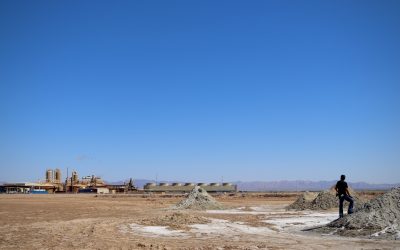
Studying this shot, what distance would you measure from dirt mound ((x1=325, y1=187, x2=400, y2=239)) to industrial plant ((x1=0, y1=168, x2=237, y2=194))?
86.2m

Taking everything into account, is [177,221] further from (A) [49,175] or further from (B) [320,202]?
(A) [49,175]

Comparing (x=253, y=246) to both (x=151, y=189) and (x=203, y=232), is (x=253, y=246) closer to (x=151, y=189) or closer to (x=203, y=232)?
(x=203, y=232)

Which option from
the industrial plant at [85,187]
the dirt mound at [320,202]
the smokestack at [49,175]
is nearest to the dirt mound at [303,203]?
the dirt mound at [320,202]

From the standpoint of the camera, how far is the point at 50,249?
1084 cm

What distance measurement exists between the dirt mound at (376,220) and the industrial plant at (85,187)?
86.2 metres

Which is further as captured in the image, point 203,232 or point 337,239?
point 203,232

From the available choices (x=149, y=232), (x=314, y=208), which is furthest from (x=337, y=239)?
(x=314, y=208)

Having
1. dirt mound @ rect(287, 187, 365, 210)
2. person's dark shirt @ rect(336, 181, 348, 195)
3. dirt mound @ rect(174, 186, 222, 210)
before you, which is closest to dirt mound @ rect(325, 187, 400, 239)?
person's dark shirt @ rect(336, 181, 348, 195)

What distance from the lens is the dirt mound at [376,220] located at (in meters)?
12.9

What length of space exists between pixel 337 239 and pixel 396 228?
6.99 ft

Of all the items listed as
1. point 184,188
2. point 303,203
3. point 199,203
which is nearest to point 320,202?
point 303,203

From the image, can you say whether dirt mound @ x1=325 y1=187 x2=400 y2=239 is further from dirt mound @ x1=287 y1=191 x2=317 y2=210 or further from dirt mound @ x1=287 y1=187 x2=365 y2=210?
dirt mound @ x1=287 y1=191 x2=317 y2=210

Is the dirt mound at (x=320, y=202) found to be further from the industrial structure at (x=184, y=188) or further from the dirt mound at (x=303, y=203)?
the industrial structure at (x=184, y=188)

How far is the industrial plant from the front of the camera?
101331 mm
